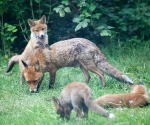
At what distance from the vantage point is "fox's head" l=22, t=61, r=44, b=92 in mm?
9680

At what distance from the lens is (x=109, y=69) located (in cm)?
961

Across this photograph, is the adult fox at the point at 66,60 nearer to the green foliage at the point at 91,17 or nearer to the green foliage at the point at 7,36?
the green foliage at the point at 91,17

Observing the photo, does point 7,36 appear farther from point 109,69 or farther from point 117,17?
point 109,69

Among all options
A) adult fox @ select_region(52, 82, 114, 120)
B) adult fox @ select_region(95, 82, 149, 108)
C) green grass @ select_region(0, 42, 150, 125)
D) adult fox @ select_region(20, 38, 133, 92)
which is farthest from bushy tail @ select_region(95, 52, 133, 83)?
adult fox @ select_region(52, 82, 114, 120)

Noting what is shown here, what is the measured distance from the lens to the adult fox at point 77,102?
663 cm

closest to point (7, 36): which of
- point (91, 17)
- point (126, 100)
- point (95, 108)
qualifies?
point (91, 17)

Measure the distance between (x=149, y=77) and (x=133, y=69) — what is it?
32.5 inches

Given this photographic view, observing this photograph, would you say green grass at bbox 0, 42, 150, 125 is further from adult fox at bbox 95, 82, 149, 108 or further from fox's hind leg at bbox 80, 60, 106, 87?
fox's hind leg at bbox 80, 60, 106, 87

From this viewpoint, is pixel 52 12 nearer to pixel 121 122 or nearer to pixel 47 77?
pixel 47 77

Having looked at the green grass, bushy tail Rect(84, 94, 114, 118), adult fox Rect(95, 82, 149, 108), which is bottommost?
the green grass

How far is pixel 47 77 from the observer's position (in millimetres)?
11148

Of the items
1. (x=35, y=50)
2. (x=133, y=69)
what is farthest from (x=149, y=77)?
(x=35, y=50)

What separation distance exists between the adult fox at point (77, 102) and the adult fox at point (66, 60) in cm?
262

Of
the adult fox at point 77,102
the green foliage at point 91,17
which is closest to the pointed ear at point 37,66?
the green foliage at point 91,17
